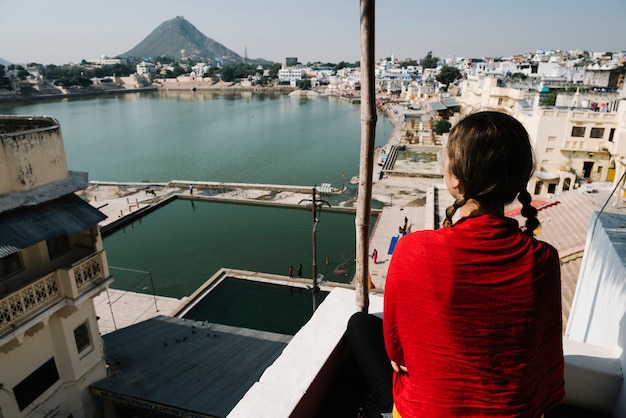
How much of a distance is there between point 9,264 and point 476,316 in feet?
20.9

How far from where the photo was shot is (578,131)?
17219 mm

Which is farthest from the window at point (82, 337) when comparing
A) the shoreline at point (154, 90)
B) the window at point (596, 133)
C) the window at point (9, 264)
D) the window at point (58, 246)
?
the shoreline at point (154, 90)

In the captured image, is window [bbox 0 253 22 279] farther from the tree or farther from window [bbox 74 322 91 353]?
the tree

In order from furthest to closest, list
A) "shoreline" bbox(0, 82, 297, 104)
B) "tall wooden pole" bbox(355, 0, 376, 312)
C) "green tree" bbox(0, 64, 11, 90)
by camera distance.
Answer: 1. "shoreline" bbox(0, 82, 297, 104)
2. "green tree" bbox(0, 64, 11, 90)
3. "tall wooden pole" bbox(355, 0, 376, 312)

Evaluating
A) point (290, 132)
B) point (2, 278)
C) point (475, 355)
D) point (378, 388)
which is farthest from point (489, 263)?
point (290, 132)

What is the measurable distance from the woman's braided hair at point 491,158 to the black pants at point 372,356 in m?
0.94

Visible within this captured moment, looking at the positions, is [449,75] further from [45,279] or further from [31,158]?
[45,279]

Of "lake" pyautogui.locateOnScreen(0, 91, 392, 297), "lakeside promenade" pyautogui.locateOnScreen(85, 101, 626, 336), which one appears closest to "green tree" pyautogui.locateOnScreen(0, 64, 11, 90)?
"lake" pyautogui.locateOnScreen(0, 91, 392, 297)

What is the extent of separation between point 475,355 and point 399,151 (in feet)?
101

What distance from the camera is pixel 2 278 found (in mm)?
5359

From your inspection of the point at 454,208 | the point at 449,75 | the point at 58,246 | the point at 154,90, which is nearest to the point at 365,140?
the point at 454,208

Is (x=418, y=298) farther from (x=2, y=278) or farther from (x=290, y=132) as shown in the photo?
(x=290, y=132)

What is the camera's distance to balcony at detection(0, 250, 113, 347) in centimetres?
511

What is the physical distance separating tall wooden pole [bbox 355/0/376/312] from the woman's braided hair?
0.82 m
